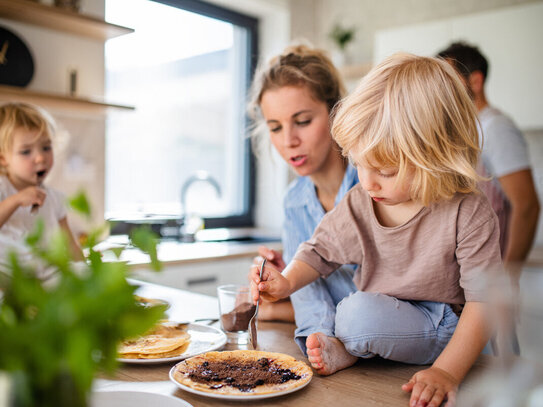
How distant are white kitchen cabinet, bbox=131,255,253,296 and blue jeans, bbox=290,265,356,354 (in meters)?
1.29

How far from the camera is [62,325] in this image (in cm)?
39

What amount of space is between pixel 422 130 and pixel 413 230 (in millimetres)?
200

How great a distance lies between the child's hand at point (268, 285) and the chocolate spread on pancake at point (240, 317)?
0.07ft

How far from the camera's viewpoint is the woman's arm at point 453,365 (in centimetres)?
84

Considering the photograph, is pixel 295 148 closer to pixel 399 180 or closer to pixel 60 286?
pixel 399 180

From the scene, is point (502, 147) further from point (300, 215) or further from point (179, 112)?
point (179, 112)

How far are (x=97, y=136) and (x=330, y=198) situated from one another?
179 cm

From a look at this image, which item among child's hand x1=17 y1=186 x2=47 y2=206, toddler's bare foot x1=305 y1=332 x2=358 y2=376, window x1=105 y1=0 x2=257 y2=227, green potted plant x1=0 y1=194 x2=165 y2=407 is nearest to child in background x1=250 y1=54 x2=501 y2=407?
toddler's bare foot x1=305 y1=332 x2=358 y2=376

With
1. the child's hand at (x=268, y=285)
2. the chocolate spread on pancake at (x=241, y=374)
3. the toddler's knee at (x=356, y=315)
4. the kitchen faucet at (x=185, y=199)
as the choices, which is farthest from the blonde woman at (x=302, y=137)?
the kitchen faucet at (x=185, y=199)

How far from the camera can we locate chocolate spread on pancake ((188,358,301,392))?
33.1 inches

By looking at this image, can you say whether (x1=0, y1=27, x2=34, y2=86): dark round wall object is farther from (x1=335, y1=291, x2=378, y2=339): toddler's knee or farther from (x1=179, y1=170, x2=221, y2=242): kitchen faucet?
(x1=335, y1=291, x2=378, y2=339): toddler's knee

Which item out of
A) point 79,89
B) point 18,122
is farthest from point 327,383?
point 79,89

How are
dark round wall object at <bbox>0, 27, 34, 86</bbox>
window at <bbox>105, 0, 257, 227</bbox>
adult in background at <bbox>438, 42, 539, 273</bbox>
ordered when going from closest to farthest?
1. adult in background at <bbox>438, 42, 539, 273</bbox>
2. dark round wall object at <bbox>0, 27, 34, 86</bbox>
3. window at <bbox>105, 0, 257, 227</bbox>

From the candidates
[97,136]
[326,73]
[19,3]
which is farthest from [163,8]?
[326,73]
